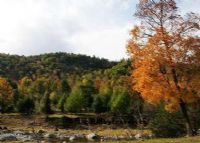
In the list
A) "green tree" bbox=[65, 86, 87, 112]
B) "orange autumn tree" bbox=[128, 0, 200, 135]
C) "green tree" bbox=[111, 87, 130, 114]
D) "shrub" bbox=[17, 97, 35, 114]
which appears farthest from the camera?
"shrub" bbox=[17, 97, 35, 114]

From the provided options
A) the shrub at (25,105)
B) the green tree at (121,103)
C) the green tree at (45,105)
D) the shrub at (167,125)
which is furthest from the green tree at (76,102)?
the shrub at (167,125)

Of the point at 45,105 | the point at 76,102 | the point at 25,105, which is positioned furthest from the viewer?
the point at 25,105

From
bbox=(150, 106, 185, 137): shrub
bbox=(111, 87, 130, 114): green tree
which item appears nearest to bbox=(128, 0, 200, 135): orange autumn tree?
bbox=(150, 106, 185, 137): shrub

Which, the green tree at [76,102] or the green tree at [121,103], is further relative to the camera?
the green tree at [76,102]

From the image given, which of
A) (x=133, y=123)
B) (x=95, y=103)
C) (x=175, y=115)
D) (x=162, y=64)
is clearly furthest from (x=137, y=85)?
(x=95, y=103)

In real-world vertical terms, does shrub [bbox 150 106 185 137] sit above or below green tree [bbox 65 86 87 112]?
below

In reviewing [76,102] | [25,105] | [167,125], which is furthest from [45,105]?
[167,125]

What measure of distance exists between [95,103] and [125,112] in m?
12.8

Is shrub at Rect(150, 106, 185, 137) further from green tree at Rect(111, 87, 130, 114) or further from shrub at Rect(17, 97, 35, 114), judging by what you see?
shrub at Rect(17, 97, 35, 114)

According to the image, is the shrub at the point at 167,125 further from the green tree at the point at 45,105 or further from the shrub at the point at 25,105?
the shrub at the point at 25,105

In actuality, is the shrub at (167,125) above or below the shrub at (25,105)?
below

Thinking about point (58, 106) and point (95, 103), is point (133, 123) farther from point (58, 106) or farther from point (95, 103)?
point (58, 106)

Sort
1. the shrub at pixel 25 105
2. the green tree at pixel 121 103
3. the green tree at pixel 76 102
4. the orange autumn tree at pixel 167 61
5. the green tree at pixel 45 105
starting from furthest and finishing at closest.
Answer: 1. the shrub at pixel 25 105
2. the green tree at pixel 45 105
3. the green tree at pixel 76 102
4. the green tree at pixel 121 103
5. the orange autumn tree at pixel 167 61

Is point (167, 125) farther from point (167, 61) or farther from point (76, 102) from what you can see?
point (76, 102)
